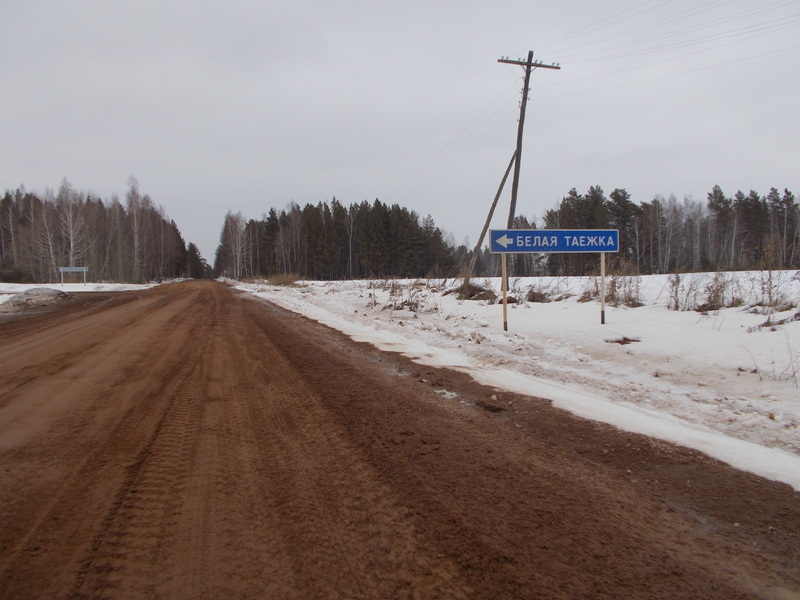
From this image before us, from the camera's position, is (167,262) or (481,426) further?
(167,262)

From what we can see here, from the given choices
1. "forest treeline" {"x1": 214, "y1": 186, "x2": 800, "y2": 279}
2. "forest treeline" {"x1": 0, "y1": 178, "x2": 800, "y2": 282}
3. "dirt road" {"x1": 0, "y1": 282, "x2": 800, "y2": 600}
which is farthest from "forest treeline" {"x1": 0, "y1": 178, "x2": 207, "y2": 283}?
"dirt road" {"x1": 0, "y1": 282, "x2": 800, "y2": 600}

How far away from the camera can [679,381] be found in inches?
216

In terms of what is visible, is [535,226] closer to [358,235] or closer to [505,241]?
[358,235]

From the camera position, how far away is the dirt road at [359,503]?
6.20 feet

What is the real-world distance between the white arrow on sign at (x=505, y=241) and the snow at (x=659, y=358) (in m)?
2.00

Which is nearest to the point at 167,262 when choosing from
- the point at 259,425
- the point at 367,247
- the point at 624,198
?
the point at 367,247

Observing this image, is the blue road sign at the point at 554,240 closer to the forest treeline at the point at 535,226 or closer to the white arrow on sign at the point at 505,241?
the white arrow on sign at the point at 505,241

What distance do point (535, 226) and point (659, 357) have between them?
6742cm

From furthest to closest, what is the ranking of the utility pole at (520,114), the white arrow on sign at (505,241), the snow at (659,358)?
the utility pole at (520,114) → the white arrow on sign at (505,241) → the snow at (659,358)

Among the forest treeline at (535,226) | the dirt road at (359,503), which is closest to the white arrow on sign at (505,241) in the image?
the dirt road at (359,503)

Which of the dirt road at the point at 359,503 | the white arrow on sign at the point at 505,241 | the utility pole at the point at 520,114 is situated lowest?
the dirt road at the point at 359,503

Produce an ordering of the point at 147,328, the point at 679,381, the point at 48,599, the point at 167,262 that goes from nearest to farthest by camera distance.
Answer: the point at 48,599
the point at 679,381
the point at 147,328
the point at 167,262

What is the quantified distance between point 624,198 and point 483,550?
5912cm

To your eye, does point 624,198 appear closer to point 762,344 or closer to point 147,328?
point 762,344
